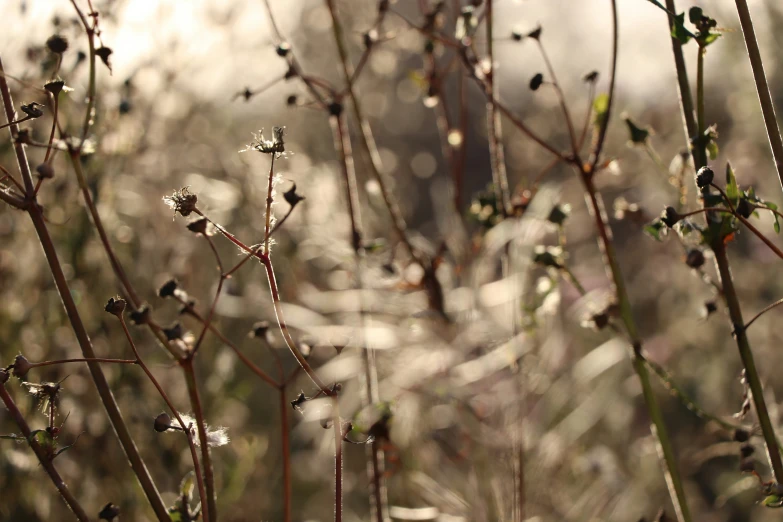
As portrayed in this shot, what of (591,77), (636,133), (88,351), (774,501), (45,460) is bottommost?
(774,501)

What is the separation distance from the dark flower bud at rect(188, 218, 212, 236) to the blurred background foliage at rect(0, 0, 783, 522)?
0.37m

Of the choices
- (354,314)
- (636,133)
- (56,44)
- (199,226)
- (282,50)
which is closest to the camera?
(199,226)

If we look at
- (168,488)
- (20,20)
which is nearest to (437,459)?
(168,488)

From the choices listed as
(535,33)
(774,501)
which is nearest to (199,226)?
(535,33)

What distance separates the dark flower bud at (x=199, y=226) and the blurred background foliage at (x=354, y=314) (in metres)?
0.37

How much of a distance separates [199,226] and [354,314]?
1.39 m

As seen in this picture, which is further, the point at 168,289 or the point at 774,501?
the point at 168,289

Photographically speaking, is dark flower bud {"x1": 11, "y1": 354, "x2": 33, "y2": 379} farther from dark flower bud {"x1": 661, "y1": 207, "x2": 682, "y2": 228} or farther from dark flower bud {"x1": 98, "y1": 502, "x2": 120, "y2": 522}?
dark flower bud {"x1": 661, "y1": 207, "x2": 682, "y2": 228}

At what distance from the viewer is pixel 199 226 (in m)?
0.90

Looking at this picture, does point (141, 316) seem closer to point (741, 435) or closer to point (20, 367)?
point (20, 367)

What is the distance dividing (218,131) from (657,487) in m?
2.39

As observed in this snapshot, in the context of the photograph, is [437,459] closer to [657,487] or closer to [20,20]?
[657,487]

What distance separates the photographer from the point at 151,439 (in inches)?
81.4

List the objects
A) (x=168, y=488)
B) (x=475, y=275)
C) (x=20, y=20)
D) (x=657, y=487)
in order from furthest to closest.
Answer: (x=657, y=487)
(x=168, y=488)
(x=475, y=275)
(x=20, y=20)
